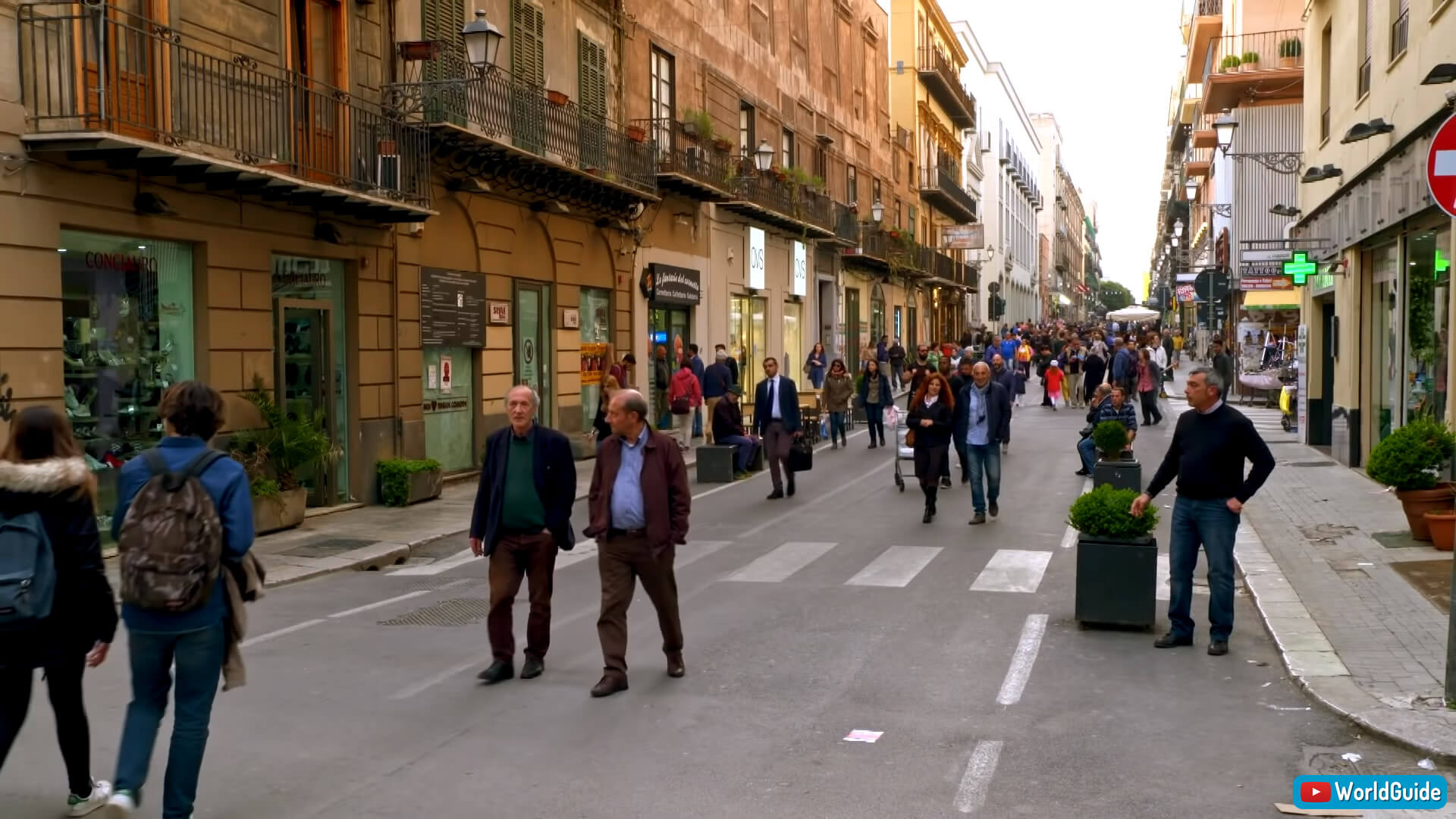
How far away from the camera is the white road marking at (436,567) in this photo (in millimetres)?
11878

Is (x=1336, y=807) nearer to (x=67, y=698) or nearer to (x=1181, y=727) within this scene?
(x=1181, y=727)

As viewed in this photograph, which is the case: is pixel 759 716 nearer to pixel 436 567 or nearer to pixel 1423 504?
pixel 436 567

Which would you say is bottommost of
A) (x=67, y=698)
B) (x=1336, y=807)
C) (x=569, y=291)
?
(x=1336, y=807)

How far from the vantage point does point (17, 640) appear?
4.91 m

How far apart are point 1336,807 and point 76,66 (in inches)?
443

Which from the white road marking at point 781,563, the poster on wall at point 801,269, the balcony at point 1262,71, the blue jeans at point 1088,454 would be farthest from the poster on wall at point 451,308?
the balcony at point 1262,71

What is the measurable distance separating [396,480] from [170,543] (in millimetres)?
11680

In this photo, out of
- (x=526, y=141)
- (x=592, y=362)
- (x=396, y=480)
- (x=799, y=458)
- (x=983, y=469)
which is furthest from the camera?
(x=592, y=362)

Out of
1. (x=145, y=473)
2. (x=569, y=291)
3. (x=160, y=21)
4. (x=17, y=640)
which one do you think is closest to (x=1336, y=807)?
(x=145, y=473)

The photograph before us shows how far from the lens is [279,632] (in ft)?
29.7

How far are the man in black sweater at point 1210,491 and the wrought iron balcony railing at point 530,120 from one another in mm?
11014

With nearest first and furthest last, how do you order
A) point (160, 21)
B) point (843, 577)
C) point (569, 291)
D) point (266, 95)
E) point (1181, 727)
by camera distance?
point (1181, 727) < point (843, 577) < point (160, 21) < point (266, 95) < point (569, 291)

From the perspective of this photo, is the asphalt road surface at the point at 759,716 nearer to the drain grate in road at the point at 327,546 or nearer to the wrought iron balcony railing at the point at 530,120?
the drain grate in road at the point at 327,546

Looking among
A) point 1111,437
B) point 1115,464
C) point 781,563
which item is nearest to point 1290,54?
point 1111,437
